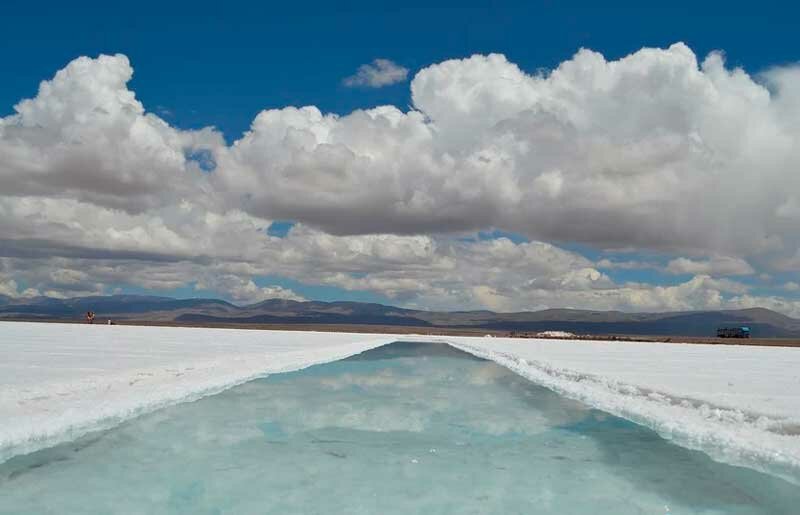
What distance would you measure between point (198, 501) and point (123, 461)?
2.84m

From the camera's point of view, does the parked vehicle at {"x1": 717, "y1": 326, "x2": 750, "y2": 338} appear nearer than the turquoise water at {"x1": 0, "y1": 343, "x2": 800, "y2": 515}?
No

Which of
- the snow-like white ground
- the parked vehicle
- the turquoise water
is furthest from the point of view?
the parked vehicle

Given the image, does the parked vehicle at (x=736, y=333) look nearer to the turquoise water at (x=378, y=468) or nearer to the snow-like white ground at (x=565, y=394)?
the snow-like white ground at (x=565, y=394)

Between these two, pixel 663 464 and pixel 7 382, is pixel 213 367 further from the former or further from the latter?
pixel 663 464

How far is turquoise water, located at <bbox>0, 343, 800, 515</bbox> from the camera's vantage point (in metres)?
8.55

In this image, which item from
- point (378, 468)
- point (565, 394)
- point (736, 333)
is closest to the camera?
point (378, 468)

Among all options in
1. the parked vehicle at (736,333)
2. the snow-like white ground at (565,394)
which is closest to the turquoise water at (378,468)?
the snow-like white ground at (565,394)

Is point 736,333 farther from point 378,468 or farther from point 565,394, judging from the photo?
point 378,468

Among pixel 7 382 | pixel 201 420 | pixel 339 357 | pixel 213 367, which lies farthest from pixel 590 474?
pixel 339 357

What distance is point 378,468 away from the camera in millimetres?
10383

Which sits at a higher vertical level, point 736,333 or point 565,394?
point 565,394

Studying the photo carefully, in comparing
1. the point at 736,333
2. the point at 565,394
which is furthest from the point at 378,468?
the point at 736,333

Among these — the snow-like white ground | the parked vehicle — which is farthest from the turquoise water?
the parked vehicle

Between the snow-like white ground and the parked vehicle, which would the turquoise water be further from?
the parked vehicle
